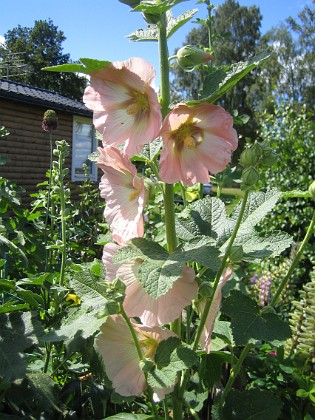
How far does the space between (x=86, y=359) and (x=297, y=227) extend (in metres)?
3.52

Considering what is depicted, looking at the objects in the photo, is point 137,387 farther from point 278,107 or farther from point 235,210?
point 278,107

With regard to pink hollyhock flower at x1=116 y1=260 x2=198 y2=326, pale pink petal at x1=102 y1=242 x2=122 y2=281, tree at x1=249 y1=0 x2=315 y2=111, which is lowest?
pink hollyhock flower at x1=116 y1=260 x2=198 y2=326

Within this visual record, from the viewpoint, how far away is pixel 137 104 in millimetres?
775

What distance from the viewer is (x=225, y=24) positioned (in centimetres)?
2531

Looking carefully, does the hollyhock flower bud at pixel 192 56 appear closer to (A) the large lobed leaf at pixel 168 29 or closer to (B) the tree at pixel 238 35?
(A) the large lobed leaf at pixel 168 29

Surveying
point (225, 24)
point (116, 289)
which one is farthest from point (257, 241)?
point (225, 24)

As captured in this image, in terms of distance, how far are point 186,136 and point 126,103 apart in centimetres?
12

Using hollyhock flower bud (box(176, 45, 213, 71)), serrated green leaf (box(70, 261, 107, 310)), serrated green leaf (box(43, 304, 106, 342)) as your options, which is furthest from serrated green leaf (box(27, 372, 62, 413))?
hollyhock flower bud (box(176, 45, 213, 71))

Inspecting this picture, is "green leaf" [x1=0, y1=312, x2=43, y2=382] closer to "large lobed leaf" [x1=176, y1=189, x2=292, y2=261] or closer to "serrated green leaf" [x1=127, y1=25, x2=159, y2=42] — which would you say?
"large lobed leaf" [x1=176, y1=189, x2=292, y2=261]

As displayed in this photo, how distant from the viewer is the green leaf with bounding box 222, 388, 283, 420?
0.88 meters

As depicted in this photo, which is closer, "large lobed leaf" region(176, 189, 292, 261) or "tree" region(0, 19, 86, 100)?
"large lobed leaf" region(176, 189, 292, 261)

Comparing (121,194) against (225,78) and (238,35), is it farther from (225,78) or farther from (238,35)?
(238,35)

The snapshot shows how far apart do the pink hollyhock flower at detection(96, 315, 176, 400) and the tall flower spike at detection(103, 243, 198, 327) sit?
0.04 m

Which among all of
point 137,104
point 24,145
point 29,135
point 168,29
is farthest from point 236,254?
point 29,135
